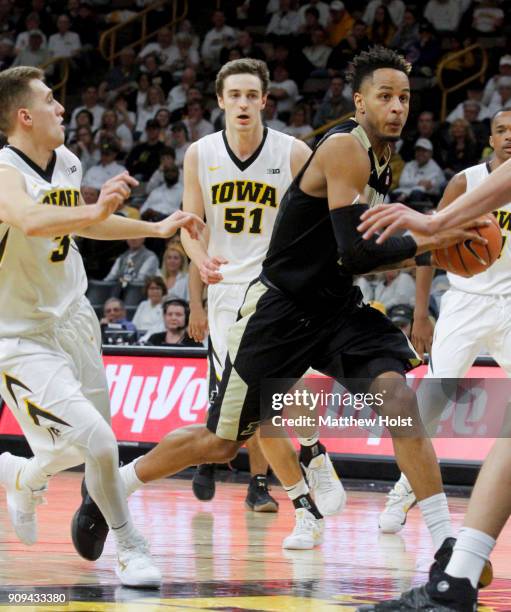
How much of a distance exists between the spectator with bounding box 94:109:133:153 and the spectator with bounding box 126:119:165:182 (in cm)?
48

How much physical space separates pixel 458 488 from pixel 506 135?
3272mm

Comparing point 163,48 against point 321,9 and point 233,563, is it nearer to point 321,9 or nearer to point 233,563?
point 321,9

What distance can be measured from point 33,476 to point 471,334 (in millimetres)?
2791

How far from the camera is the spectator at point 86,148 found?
16844 millimetres

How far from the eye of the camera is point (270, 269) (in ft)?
17.7

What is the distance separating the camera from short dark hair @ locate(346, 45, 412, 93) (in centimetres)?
532

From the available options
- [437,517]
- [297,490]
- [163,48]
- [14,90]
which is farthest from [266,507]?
[163,48]

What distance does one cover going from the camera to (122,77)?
1870 cm

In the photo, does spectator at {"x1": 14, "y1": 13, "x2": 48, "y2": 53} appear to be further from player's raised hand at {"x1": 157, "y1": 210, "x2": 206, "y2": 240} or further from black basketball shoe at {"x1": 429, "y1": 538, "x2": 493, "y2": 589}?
black basketball shoe at {"x1": 429, "y1": 538, "x2": 493, "y2": 589}

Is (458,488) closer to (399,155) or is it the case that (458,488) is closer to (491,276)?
(491,276)

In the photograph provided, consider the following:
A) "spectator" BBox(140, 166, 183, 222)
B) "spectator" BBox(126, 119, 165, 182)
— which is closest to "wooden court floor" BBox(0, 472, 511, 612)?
"spectator" BBox(140, 166, 183, 222)

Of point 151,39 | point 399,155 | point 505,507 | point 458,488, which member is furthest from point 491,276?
point 151,39

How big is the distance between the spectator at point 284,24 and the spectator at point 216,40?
0.64 meters

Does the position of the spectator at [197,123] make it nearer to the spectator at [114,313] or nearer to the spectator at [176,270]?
the spectator at [176,270]
